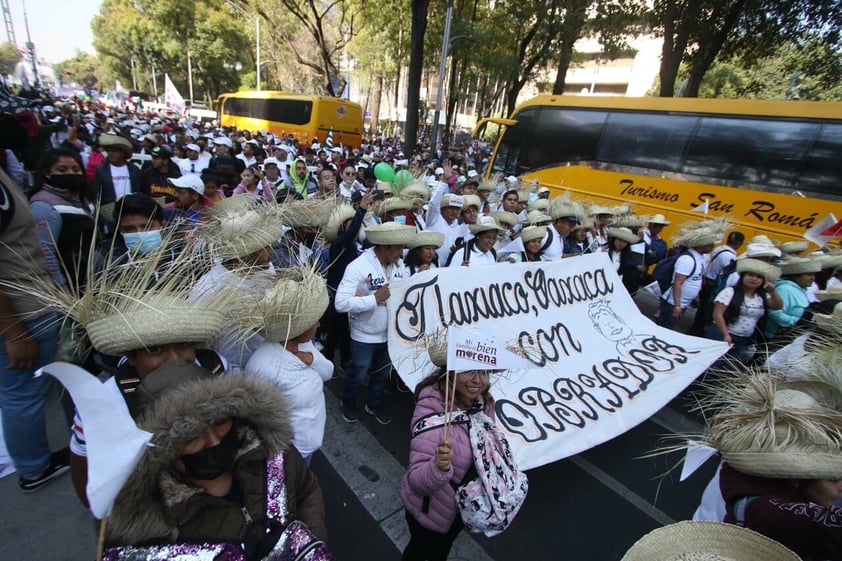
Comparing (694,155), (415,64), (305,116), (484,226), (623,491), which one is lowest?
(623,491)

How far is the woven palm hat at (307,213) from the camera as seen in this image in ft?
14.7

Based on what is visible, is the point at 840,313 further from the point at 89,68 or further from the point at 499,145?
the point at 89,68

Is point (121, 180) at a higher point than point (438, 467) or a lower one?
higher

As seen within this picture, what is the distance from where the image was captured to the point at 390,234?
3.42 meters

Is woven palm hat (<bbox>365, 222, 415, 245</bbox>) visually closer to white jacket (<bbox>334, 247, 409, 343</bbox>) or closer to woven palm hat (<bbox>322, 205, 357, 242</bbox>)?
white jacket (<bbox>334, 247, 409, 343</bbox>)

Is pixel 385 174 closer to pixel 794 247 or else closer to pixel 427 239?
pixel 427 239

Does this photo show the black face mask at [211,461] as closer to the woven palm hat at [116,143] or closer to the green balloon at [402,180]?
the woven palm hat at [116,143]

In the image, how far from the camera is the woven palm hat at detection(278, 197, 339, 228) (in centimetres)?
448

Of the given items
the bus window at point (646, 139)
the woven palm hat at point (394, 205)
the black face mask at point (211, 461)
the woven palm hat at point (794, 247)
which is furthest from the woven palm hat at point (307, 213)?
the bus window at point (646, 139)

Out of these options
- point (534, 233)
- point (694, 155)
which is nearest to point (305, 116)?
point (694, 155)

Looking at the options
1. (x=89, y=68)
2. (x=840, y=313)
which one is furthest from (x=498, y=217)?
(x=89, y=68)

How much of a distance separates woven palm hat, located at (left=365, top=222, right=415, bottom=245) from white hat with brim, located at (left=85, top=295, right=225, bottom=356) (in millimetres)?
1798

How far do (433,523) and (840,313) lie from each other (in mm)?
3920

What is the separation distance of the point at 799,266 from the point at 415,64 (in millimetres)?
13325
